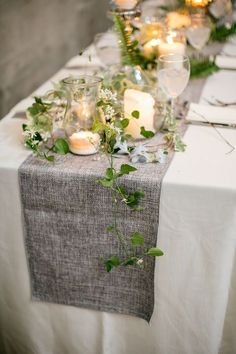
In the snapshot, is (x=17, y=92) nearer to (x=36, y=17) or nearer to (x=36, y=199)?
(x=36, y=17)

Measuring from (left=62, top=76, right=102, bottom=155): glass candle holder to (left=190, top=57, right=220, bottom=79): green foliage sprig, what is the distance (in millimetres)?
634

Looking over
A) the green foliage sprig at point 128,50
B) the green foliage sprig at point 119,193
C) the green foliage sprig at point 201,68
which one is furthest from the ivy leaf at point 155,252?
the green foliage sprig at point 201,68

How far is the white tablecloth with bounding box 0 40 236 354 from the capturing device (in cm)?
103

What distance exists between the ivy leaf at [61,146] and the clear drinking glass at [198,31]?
98cm

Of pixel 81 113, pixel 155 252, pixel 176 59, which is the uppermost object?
pixel 176 59

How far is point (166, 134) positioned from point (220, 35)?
3.77ft

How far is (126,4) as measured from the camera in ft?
5.53

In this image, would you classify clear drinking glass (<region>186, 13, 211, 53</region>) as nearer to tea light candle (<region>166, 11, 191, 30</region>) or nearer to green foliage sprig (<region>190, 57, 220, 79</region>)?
tea light candle (<region>166, 11, 191, 30</region>)

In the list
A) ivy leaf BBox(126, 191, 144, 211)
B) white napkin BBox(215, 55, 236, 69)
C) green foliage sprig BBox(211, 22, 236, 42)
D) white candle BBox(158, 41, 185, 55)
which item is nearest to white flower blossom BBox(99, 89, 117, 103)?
ivy leaf BBox(126, 191, 144, 211)

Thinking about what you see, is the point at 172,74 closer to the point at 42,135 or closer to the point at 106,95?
the point at 106,95

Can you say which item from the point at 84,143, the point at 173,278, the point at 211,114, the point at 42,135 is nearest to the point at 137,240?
the point at 173,278

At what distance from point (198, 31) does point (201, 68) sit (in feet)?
0.77

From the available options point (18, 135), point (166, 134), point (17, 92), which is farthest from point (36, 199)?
point (17, 92)

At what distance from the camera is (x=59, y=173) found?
3.54 feet
